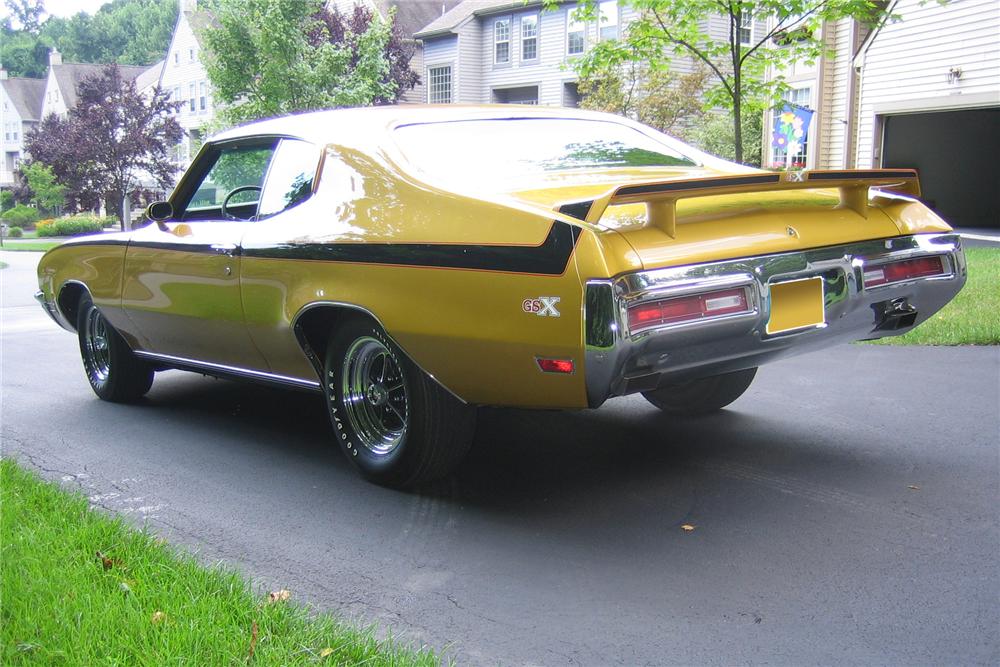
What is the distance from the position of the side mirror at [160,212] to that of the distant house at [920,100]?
1353 cm

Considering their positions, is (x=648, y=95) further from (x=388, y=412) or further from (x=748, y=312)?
(x=748, y=312)

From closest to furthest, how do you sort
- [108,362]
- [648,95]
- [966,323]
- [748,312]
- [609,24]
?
[748,312] < [108,362] < [966,323] < [648,95] < [609,24]

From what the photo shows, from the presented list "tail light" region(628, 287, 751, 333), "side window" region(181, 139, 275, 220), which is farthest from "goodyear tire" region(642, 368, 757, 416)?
"side window" region(181, 139, 275, 220)

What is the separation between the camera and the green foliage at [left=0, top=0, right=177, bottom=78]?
7188 cm

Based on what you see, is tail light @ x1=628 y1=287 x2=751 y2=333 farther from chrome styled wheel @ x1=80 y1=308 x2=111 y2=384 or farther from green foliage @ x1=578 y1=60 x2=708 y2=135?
green foliage @ x1=578 y1=60 x2=708 y2=135

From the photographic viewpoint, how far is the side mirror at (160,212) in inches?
211

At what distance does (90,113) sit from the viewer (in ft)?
120

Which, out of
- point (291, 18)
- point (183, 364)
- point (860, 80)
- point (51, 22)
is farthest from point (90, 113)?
point (51, 22)

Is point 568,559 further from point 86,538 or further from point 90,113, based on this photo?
point 90,113

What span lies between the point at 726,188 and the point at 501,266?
0.85 meters

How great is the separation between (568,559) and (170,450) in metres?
2.49

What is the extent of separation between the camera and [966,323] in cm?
792

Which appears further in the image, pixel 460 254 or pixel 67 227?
pixel 67 227

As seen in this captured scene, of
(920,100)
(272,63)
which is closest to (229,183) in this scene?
(920,100)
